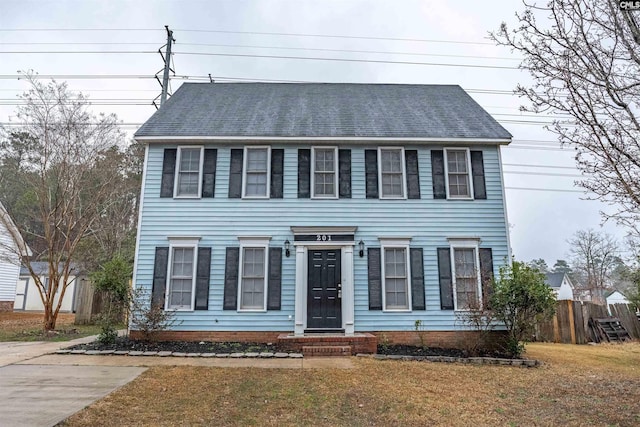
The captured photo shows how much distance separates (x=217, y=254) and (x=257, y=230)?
4.04ft

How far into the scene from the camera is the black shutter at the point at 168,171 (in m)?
10.6

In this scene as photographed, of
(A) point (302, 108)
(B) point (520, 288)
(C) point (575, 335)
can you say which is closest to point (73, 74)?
(A) point (302, 108)

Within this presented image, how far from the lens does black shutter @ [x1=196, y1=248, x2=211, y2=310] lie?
1005 centimetres

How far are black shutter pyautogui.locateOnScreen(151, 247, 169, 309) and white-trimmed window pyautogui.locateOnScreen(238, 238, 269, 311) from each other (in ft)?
6.53

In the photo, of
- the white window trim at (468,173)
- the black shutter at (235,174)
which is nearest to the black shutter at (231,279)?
the black shutter at (235,174)

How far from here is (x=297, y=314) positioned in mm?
9938

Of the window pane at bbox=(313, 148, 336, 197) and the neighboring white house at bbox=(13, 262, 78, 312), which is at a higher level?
the window pane at bbox=(313, 148, 336, 197)

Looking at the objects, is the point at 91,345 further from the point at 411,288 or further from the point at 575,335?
the point at 575,335

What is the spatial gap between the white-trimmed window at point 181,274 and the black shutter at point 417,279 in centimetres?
576

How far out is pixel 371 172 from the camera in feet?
35.8

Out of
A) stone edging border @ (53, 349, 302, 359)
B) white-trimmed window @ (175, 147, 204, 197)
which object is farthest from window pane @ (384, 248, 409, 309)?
white-trimmed window @ (175, 147, 204, 197)

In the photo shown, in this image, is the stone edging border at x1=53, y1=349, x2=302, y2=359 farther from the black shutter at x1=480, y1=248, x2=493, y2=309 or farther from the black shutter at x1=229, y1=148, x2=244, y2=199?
the black shutter at x1=480, y1=248, x2=493, y2=309

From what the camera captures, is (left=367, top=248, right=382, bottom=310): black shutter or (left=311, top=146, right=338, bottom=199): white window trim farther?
(left=311, top=146, right=338, bottom=199): white window trim

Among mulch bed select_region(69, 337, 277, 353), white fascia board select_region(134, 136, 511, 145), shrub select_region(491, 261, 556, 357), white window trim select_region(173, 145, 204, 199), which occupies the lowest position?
mulch bed select_region(69, 337, 277, 353)
